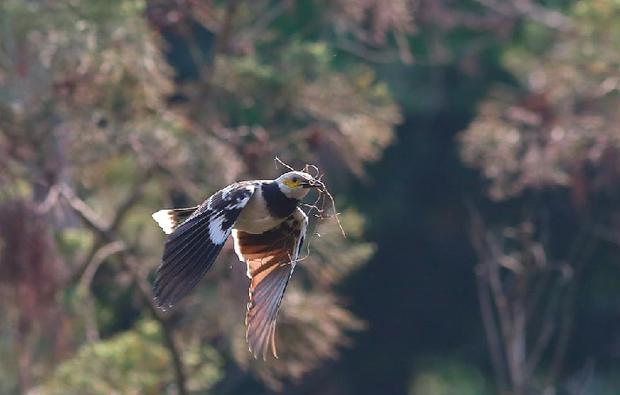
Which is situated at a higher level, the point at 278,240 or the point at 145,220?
the point at 278,240

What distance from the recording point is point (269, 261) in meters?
5.38

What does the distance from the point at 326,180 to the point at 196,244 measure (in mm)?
5109

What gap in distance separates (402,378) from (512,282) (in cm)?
197

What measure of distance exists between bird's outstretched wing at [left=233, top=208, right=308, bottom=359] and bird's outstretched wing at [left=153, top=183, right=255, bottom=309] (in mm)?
202

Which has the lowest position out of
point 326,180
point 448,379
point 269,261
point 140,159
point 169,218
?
point 448,379

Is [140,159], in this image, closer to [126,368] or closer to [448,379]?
[126,368]

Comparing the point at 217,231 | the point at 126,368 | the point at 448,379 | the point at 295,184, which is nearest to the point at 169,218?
the point at 217,231

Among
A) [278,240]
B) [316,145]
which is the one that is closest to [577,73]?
[316,145]

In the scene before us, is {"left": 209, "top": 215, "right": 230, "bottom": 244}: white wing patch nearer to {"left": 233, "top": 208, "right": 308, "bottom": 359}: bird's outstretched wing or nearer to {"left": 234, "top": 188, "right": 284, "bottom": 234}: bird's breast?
{"left": 234, "top": 188, "right": 284, "bottom": 234}: bird's breast

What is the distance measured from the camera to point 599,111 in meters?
10.1

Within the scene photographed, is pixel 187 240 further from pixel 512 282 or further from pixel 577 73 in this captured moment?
pixel 512 282

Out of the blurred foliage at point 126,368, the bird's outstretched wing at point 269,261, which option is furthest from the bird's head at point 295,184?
the blurred foliage at point 126,368

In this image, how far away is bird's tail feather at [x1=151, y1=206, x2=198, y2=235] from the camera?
5.38 meters

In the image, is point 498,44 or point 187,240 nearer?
point 187,240
